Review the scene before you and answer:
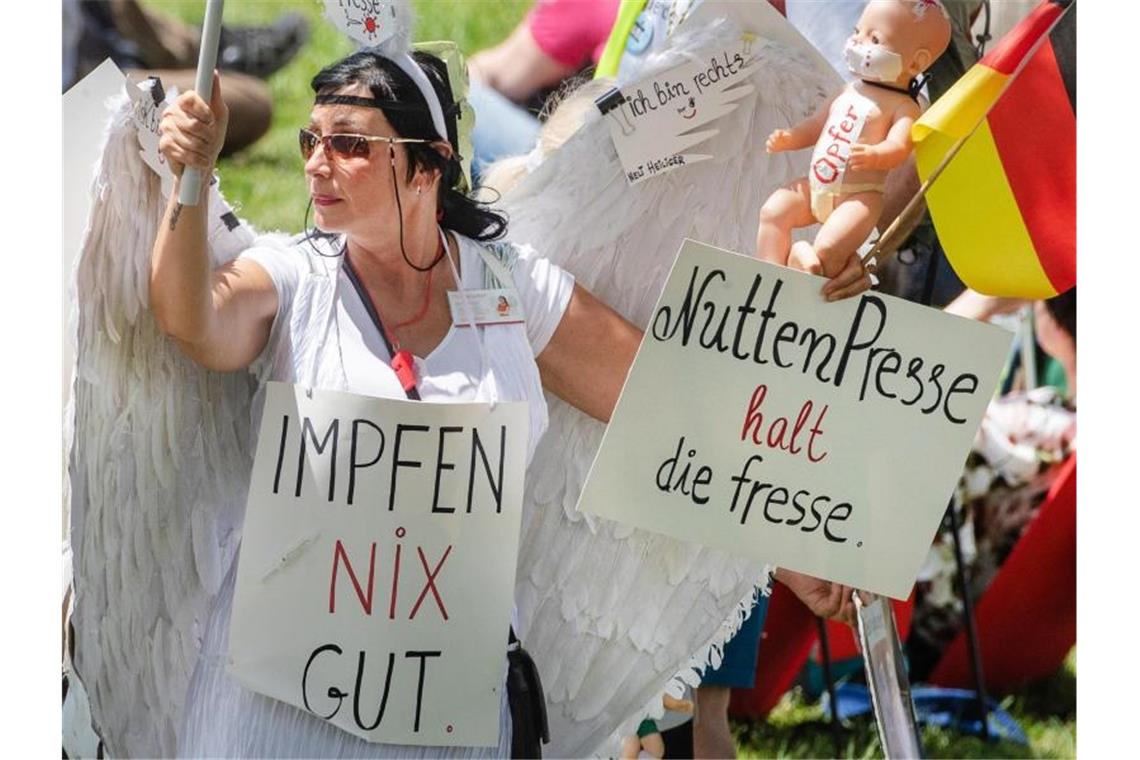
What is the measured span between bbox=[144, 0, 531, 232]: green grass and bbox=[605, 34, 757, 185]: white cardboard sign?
0.92 feet

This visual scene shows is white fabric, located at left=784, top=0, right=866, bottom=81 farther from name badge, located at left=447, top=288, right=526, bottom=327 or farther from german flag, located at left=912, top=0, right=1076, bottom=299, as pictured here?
name badge, located at left=447, top=288, right=526, bottom=327

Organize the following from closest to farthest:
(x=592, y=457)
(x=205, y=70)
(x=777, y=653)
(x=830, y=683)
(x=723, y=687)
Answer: (x=205, y=70)
(x=592, y=457)
(x=723, y=687)
(x=830, y=683)
(x=777, y=653)

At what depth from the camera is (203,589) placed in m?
2.47

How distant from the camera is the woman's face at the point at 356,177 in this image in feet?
7.56

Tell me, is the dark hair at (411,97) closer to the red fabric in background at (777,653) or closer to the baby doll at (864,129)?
the baby doll at (864,129)

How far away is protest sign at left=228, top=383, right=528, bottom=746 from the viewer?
92.8 inches

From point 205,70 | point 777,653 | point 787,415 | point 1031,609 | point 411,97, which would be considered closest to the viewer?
point 205,70

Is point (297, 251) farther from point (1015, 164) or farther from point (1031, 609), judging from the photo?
point (1031, 609)

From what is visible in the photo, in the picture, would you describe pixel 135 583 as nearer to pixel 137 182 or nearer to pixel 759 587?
pixel 137 182

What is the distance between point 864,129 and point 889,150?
48mm

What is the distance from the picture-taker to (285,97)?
8.04 ft

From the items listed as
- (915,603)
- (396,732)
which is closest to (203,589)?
(396,732)

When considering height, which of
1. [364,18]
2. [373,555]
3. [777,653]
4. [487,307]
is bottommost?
[777,653]

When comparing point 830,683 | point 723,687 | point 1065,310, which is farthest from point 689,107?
point 1065,310
